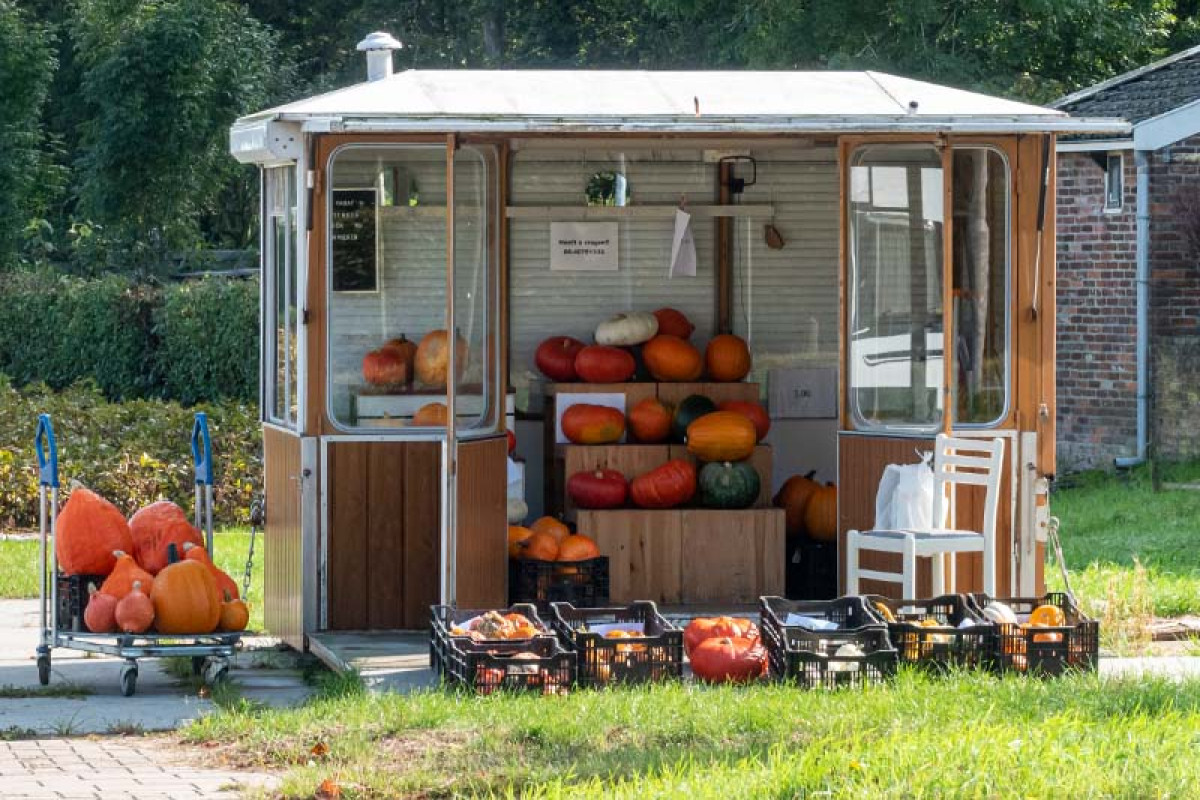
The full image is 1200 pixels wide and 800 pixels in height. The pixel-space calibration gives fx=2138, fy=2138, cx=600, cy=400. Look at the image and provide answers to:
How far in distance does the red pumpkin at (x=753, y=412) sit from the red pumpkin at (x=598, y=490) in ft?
2.43

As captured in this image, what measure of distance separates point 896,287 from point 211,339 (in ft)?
46.4

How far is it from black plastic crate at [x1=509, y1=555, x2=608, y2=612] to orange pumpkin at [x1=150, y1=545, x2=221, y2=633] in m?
1.63

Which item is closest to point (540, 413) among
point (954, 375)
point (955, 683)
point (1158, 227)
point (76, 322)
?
point (954, 375)

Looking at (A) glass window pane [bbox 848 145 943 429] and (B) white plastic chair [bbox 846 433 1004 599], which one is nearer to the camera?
(B) white plastic chair [bbox 846 433 1004 599]

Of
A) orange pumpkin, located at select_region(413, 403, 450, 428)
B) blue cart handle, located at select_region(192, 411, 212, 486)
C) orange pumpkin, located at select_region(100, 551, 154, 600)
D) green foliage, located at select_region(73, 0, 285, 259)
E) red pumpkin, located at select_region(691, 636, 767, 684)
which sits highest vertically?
green foliage, located at select_region(73, 0, 285, 259)

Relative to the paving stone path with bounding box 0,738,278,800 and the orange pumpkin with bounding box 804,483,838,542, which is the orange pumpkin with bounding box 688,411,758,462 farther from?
the paving stone path with bounding box 0,738,278,800

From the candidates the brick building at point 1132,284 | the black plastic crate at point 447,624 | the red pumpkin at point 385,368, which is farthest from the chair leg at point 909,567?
the brick building at point 1132,284

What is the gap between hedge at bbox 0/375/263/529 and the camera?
15211 millimetres

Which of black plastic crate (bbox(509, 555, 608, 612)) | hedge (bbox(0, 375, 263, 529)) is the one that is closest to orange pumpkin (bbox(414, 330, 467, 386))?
black plastic crate (bbox(509, 555, 608, 612))

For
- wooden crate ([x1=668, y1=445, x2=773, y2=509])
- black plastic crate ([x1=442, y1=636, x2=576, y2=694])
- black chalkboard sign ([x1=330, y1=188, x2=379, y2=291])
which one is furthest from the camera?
wooden crate ([x1=668, y1=445, x2=773, y2=509])

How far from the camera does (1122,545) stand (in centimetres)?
1370

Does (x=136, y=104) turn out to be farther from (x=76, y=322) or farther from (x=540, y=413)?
(x=540, y=413)

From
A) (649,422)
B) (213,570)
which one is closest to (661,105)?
(649,422)

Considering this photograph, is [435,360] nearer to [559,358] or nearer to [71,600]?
[559,358]
